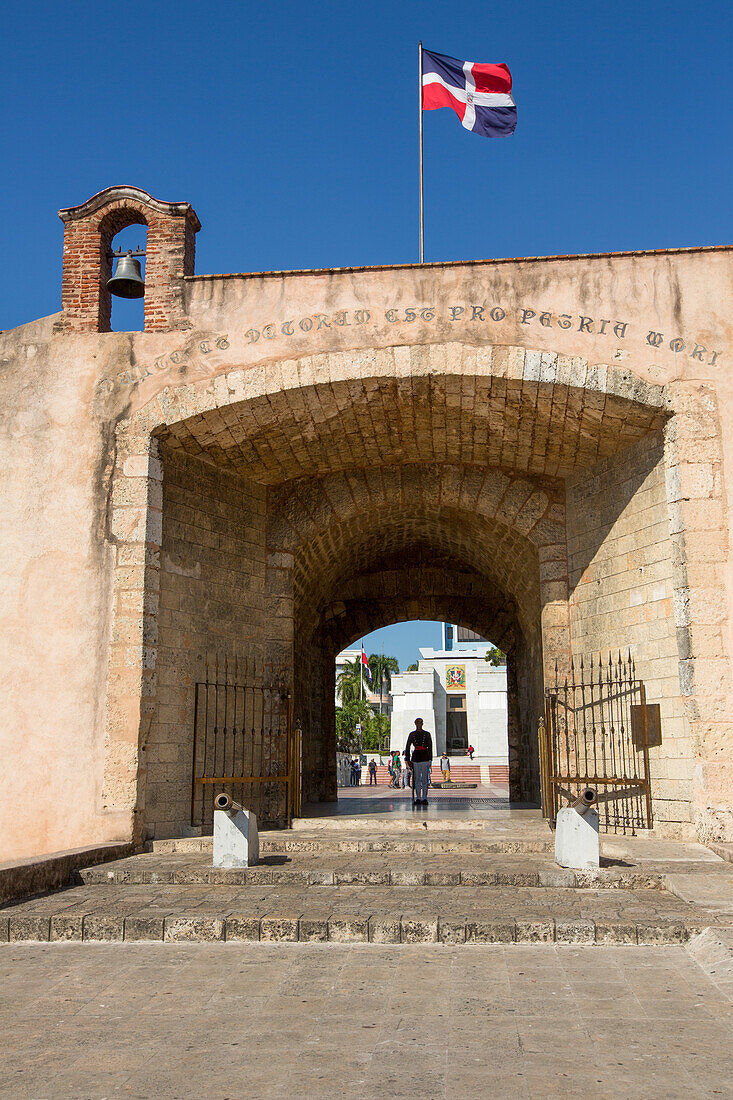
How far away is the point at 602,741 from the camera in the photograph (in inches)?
354

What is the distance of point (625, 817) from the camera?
838cm

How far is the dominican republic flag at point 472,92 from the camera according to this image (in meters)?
9.68

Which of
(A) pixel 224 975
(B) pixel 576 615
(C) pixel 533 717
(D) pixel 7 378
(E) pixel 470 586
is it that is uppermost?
(D) pixel 7 378

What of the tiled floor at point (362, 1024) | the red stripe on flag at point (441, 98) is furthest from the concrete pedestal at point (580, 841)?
the red stripe on flag at point (441, 98)

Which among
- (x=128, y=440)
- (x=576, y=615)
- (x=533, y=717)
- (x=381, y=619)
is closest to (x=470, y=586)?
(x=381, y=619)

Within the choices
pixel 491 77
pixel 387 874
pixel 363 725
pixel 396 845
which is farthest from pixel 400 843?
pixel 363 725

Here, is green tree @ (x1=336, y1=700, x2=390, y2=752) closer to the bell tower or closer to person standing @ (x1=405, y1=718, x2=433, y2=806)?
person standing @ (x1=405, y1=718, x2=433, y2=806)

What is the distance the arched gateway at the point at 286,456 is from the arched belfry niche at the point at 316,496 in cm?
3

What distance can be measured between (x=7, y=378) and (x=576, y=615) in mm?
6335

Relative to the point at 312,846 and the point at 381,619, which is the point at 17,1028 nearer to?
the point at 312,846

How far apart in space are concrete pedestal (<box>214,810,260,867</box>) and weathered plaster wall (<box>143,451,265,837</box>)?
5.69 ft

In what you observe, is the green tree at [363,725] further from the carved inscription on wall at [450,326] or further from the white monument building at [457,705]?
the carved inscription on wall at [450,326]

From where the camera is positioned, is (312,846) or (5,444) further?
(5,444)

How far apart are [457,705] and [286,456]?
45.9 metres
